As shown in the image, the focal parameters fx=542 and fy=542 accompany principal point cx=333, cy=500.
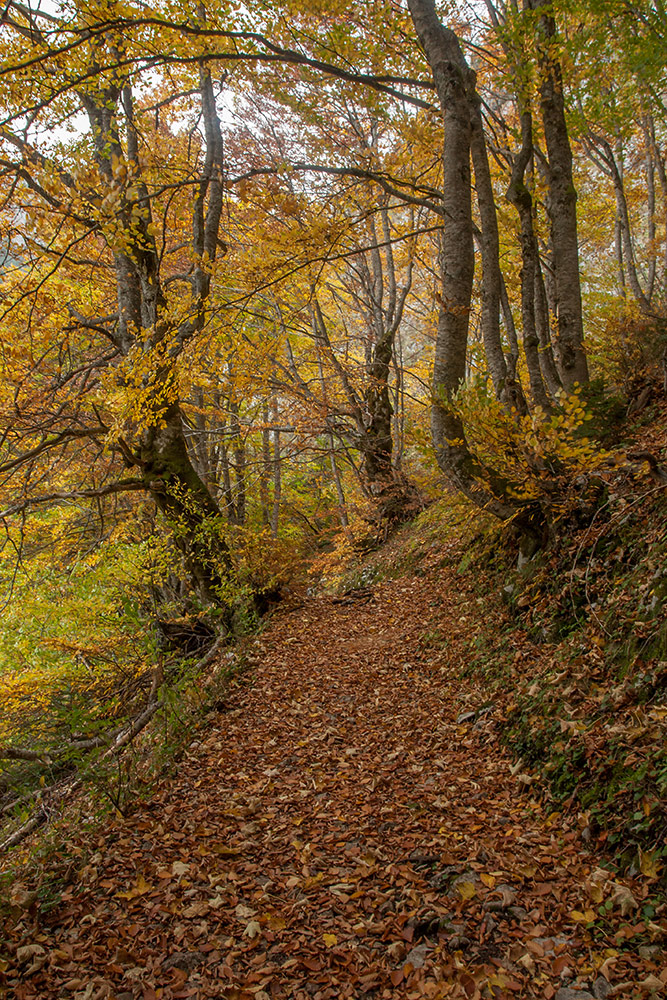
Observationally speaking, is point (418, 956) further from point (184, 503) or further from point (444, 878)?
point (184, 503)

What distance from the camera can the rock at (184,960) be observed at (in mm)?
2203

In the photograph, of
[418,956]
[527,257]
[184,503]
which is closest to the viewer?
[418,956]

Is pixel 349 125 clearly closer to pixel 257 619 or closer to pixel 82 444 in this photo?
pixel 82 444

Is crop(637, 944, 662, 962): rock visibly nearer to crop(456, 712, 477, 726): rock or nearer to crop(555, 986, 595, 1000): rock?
crop(555, 986, 595, 1000): rock

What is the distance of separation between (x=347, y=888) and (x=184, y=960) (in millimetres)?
796

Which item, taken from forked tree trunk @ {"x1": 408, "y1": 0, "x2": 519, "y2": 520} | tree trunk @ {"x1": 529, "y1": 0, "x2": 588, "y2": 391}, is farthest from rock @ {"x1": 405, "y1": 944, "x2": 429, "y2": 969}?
tree trunk @ {"x1": 529, "y1": 0, "x2": 588, "y2": 391}

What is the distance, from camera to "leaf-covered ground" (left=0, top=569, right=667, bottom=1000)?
2096mm

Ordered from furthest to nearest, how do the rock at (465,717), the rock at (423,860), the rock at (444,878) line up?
the rock at (465,717)
the rock at (423,860)
the rock at (444,878)

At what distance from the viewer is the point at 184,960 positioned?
7.34 feet

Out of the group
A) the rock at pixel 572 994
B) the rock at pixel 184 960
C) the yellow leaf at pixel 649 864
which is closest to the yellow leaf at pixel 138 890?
the rock at pixel 184 960

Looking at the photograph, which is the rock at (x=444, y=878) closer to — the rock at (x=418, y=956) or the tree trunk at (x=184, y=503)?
the rock at (x=418, y=956)

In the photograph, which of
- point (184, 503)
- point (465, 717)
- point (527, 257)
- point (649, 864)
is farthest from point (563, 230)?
point (649, 864)

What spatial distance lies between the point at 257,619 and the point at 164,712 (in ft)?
10.1

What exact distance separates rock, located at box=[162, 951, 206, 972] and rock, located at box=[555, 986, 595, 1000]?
139 centimetres
